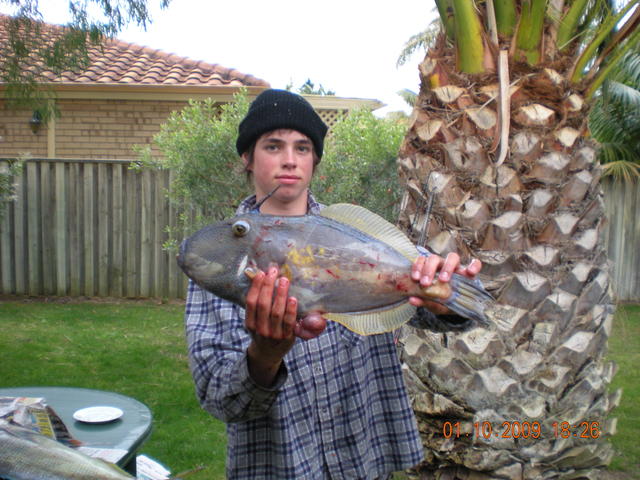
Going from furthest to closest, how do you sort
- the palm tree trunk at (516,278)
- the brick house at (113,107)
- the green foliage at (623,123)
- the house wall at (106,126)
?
the green foliage at (623,123) → the house wall at (106,126) → the brick house at (113,107) → the palm tree trunk at (516,278)

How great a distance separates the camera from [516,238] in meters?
3.00

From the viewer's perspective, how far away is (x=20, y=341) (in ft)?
24.4

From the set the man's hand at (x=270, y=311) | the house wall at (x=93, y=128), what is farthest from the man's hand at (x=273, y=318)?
the house wall at (x=93, y=128)

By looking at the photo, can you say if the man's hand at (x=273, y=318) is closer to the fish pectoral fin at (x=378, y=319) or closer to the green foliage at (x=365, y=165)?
the fish pectoral fin at (x=378, y=319)

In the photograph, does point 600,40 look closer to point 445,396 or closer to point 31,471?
point 445,396

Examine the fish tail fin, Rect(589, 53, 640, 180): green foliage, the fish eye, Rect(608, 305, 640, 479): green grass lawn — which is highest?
Rect(589, 53, 640, 180): green foliage

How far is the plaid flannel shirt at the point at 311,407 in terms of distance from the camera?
1.88 metres

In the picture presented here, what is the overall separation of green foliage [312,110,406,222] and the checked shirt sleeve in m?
3.97

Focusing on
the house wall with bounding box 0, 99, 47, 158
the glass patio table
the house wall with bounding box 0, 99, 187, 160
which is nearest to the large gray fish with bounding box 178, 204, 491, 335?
the glass patio table

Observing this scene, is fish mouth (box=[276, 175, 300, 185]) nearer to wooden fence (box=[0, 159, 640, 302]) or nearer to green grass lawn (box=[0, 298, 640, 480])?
green grass lawn (box=[0, 298, 640, 480])

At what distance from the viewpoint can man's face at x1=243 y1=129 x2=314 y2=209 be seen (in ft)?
6.40

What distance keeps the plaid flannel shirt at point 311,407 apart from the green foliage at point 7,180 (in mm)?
7265

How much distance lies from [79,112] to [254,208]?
1099cm

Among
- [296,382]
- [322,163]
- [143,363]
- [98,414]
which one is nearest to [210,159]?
[322,163]
